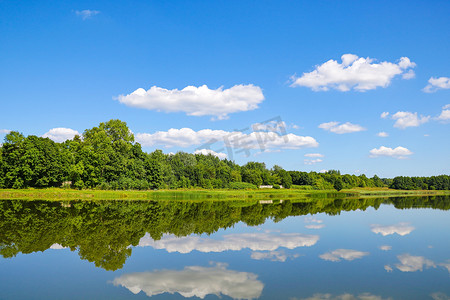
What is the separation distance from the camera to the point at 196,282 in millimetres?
10836

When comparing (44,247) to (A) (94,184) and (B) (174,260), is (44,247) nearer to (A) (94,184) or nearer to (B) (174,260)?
(B) (174,260)

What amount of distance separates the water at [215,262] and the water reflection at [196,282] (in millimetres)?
34

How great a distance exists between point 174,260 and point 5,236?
38.2 ft

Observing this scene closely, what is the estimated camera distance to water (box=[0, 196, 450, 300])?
10.1 m

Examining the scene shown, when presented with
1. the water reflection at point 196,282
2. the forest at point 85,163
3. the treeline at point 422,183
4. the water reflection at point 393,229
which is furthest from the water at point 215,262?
the treeline at point 422,183

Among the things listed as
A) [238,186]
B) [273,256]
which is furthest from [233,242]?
[238,186]

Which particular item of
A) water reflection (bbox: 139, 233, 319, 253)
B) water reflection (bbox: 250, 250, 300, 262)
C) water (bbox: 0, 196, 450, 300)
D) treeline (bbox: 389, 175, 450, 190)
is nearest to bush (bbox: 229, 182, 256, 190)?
water (bbox: 0, 196, 450, 300)

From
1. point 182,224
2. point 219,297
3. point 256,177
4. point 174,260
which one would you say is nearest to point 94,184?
point 182,224

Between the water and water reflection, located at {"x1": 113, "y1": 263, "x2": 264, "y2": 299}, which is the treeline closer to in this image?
the water

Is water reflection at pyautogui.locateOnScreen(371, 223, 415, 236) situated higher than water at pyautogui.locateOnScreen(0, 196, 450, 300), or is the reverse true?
water at pyautogui.locateOnScreen(0, 196, 450, 300)

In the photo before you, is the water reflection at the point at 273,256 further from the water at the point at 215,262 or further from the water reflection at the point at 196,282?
the water reflection at the point at 196,282

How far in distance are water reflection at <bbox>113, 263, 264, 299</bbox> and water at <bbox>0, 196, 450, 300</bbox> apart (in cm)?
3

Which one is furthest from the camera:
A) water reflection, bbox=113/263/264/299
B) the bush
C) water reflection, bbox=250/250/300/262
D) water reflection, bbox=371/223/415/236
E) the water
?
the bush

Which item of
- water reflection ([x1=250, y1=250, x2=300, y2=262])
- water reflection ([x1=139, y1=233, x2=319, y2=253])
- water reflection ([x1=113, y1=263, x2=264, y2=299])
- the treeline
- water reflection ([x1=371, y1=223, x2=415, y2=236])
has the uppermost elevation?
the treeline
